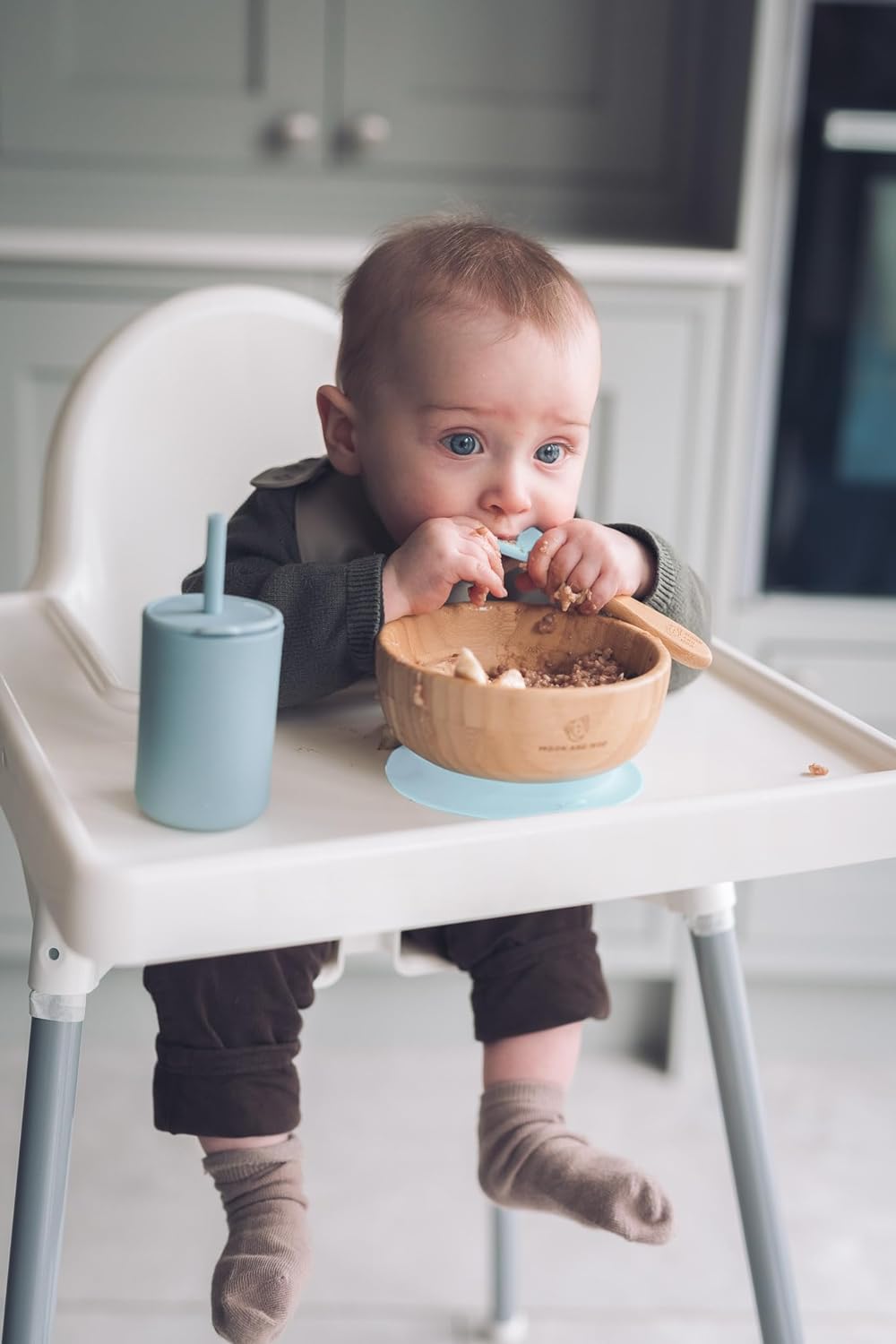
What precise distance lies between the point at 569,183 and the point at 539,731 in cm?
133

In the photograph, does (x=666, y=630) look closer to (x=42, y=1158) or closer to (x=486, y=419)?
(x=486, y=419)

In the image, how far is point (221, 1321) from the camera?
2.40ft

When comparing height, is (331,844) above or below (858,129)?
below

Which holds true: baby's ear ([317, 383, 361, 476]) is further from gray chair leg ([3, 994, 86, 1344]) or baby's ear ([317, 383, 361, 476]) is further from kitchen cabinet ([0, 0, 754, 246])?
kitchen cabinet ([0, 0, 754, 246])

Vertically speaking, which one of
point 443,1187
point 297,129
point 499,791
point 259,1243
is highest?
point 297,129

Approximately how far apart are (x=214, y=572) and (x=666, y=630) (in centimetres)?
25

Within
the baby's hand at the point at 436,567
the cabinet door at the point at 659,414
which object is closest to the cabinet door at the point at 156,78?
the cabinet door at the point at 659,414

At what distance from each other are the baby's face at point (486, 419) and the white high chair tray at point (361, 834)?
0.14m

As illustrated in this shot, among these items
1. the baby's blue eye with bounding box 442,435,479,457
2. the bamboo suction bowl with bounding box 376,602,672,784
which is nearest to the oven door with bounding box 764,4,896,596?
the baby's blue eye with bounding box 442,435,479,457

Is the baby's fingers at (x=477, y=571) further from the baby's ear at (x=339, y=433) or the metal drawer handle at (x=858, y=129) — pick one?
the metal drawer handle at (x=858, y=129)

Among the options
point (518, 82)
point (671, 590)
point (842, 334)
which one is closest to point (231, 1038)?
point (671, 590)

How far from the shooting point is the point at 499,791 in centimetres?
64

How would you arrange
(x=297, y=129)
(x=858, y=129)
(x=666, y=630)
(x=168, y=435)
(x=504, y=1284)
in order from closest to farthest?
(x=666, y=630) → (x=168, y=435) → (x=504, y=1284) → (x=858, y=129) → (x=297, y=129)

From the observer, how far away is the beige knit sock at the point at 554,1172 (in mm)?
777
